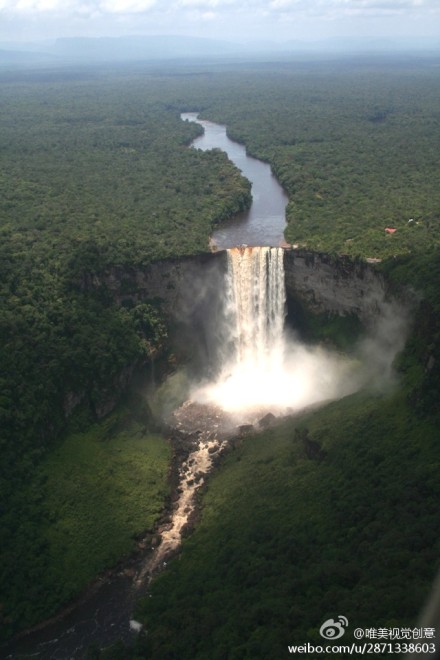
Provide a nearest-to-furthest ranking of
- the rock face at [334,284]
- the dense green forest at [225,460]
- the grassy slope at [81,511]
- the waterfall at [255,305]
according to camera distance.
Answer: the dense green forest at [225,460]
the grassy slope at [81,511]
the rock face at [334,284]
the waterfall at [255,305]

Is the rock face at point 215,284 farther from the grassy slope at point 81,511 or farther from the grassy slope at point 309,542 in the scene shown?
the grassy slope at point 81,511

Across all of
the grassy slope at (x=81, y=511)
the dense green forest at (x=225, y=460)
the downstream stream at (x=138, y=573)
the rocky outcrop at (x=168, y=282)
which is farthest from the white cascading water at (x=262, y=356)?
the grassy slope at (x=81, y=511)

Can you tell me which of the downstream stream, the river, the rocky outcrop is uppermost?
the river

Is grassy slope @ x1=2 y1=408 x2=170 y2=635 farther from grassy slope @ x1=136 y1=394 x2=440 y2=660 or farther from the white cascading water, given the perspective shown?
the white cascading water

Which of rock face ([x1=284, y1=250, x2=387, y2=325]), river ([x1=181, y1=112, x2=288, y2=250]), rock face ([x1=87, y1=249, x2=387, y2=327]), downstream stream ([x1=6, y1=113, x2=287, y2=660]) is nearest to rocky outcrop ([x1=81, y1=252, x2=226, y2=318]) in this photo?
rock face ([x1=87, y1=249, x2=387, y2=327])

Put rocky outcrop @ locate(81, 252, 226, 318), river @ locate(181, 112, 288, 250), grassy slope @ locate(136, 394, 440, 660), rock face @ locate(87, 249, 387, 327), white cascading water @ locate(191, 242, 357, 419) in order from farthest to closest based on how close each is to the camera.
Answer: river @ locate(181, 112, 288, 250)
white cascading water @ locate(191, 242, 357, 419)
rocky outcrop @ locate(81, 252, 226, 318)
rock face @ locate(87, 249, 387, 327)
grassy slope @ locate(136, 394, 440, 660)
